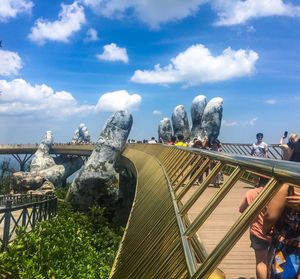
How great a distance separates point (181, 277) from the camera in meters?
2.20

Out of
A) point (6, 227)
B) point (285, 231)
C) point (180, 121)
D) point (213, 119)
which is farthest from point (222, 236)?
point (180, 121)

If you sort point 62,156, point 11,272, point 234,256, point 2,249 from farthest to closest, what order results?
point 62,156 → point 2,249 → point 11,272 → point 234,256

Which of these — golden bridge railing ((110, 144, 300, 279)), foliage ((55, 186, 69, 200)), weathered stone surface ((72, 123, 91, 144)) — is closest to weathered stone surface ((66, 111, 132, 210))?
foliage ((55, 186, 69, 200))

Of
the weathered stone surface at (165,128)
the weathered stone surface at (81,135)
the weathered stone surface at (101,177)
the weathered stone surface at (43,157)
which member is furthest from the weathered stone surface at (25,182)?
the weathered stone surface at (81,135)

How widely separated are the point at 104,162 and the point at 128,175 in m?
3.23

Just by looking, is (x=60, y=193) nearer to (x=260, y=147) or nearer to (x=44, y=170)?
(x=44, y=170)

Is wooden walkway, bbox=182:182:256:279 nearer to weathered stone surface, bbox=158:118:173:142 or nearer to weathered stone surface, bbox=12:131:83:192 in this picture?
weathered stone surface, bbox=12:131:83:192

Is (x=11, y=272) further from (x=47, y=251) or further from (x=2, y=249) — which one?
(x=2, y=249)

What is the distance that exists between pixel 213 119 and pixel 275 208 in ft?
112

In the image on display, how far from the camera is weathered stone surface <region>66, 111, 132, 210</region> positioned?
23.2m

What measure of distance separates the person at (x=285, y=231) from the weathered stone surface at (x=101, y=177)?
2078 cm

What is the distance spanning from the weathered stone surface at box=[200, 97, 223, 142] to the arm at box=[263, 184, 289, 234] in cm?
3357

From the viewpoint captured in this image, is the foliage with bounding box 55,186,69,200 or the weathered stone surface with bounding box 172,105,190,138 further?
the weathered stone surface with bounding box 172,105,190,138

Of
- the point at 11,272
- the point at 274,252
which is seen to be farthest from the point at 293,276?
the point at 11,272
